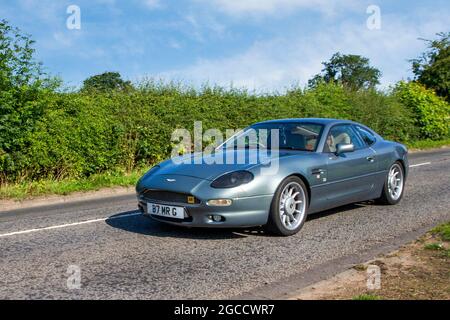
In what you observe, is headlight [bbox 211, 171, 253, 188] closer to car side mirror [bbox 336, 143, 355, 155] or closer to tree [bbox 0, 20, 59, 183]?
car side mirror [bbox 336, 143, 355, 155]

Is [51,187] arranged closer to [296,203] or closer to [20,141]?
[20,141]

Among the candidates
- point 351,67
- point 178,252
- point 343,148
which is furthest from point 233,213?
point 351,67

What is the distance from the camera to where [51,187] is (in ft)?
35.4

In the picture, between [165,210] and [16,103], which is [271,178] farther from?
[16,103]

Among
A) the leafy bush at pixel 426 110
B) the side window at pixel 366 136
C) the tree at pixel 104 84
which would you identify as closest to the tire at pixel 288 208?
the side window at pixel 366 136

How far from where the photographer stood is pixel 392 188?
8438mm

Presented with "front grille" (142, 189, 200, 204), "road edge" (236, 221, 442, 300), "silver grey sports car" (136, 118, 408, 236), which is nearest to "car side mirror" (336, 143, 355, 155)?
"silver grey sports car" (136, 118, 408, 236)

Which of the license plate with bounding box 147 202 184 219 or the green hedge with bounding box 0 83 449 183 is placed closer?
the license plate with bounding box 147 202 184 219

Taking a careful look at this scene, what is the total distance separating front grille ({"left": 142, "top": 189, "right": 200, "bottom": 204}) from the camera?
600 centimetres

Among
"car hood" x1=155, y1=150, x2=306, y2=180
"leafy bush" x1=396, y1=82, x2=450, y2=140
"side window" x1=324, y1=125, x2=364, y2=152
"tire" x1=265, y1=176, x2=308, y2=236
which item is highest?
"leafy bush" x1=396, y1=82, x2=450, y2=140

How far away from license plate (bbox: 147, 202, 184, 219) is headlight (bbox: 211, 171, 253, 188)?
0.49 metres

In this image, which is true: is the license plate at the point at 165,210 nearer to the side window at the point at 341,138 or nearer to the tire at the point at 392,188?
the side window at the point at 341,138

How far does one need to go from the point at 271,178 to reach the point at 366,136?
2724 millimetres
